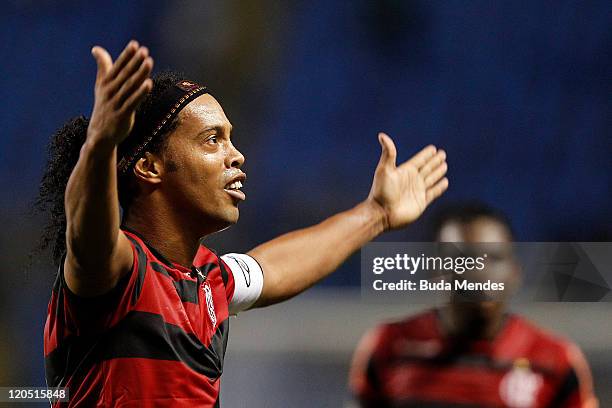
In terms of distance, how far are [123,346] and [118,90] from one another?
0.33 metres

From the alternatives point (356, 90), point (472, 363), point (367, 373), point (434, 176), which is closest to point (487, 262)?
point (472, 363)

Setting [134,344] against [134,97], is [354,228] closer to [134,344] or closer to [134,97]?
[134,344]

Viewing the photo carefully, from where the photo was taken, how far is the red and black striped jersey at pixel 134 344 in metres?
1.02

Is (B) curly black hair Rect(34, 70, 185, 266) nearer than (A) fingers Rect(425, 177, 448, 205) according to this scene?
Yes

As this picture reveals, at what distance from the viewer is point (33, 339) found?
7.58ft

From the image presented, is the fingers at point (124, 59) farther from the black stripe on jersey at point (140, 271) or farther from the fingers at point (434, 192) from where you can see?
the fingers at point (434, 192)

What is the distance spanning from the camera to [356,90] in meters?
2.51

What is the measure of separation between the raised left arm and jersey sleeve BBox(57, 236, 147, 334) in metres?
0.38

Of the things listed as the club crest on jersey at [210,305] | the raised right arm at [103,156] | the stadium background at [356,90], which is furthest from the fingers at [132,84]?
the stadium background at [356,90]

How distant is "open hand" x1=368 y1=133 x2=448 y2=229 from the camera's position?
1.37 meters

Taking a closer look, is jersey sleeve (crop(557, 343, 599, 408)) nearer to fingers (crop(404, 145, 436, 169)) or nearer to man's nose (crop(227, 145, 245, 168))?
fingers (crop(404, 145, 436, 169))

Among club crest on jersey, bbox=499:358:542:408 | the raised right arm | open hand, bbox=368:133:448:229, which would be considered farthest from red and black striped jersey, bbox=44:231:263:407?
club crest on jersey, bbox=499:358:542:408

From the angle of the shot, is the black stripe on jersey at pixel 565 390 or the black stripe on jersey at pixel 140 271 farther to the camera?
the black stripe on jersey at pixel 565 390

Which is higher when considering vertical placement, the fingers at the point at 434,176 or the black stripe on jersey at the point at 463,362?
the fingers at the point at 434,176
